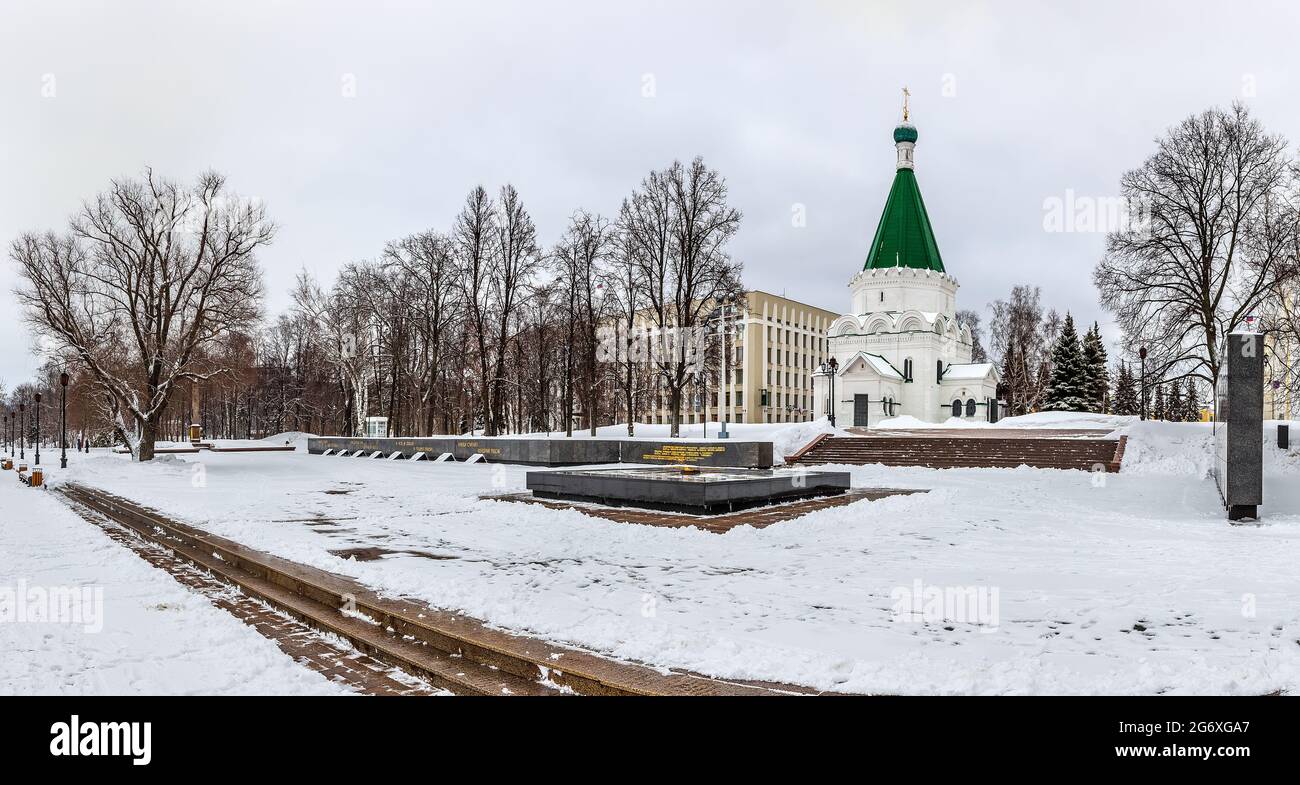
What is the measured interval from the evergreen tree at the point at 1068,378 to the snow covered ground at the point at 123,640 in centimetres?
5352

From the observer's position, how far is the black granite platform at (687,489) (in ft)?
38.5

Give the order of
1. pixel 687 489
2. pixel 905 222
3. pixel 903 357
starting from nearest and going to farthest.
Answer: pixel 687 489, pixel 903 357, pixel 905 222

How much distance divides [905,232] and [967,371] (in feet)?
36.7

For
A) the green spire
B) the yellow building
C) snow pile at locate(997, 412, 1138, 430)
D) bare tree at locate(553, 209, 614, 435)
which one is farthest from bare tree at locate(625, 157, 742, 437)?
the yellow building

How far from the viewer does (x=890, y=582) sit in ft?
22.3

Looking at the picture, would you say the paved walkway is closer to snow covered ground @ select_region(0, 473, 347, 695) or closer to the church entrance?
the church entrance

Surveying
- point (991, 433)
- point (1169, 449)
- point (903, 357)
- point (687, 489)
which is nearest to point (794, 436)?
point (991, 433)

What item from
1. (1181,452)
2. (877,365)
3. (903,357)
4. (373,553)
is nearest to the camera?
(373,553)

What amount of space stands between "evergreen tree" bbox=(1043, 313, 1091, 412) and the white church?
415 cm

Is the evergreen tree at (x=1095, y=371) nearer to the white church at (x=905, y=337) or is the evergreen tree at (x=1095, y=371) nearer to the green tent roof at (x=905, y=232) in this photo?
the white church at (x=905, y=337)

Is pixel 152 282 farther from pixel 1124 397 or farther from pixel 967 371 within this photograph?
pixel 1124 397

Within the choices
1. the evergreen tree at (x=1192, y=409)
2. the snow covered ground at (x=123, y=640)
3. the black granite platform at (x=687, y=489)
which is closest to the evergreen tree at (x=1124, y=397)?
the evergreen tree at (x=1192, y=409)

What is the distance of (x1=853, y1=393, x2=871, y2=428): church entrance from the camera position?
44.9 m
